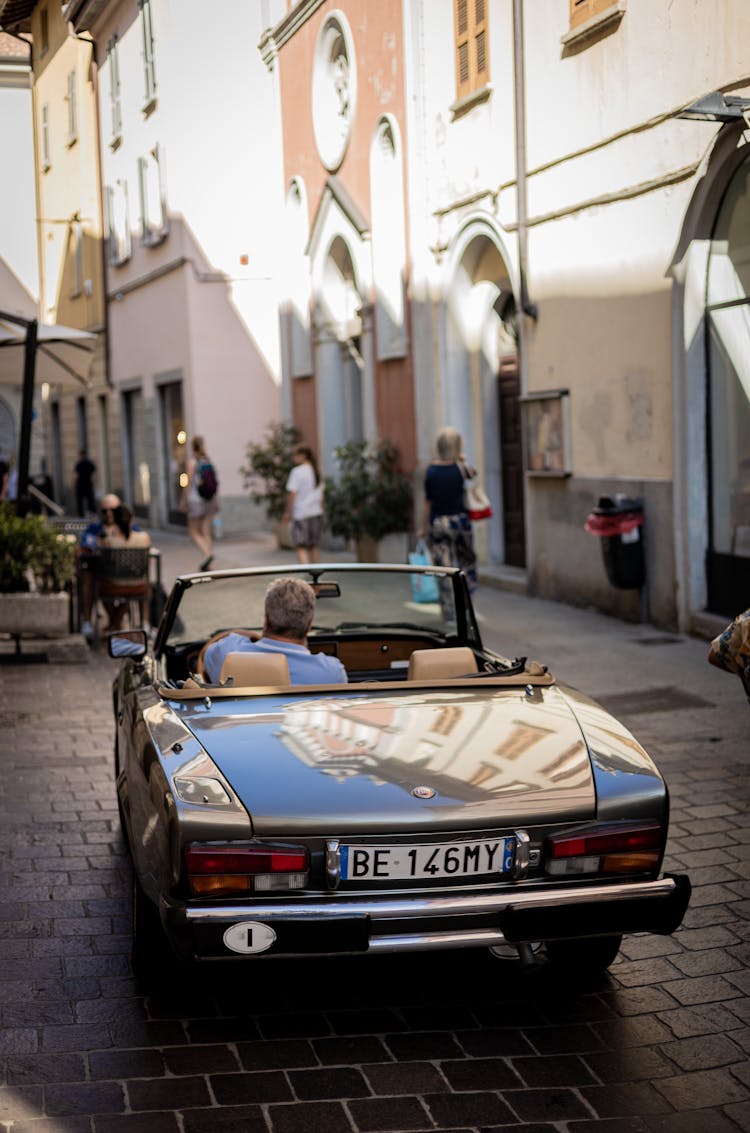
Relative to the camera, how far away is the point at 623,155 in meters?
12.1

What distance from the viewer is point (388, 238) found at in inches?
716

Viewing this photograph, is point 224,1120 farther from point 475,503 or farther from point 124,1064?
point 475,503

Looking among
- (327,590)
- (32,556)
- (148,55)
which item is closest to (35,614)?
(32,556)

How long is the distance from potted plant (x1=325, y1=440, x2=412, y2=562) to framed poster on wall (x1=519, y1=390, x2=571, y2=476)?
134 inches

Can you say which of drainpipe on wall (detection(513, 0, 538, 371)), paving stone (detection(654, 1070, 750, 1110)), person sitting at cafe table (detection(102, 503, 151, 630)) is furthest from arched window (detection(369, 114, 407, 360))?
paving stone (detection(654, 1070, 750, 1110))

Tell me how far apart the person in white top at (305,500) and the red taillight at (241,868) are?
1318 centimetres

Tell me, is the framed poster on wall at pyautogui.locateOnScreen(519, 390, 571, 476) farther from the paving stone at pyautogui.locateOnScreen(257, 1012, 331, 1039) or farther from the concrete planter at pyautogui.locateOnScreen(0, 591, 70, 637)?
the paving stone at pyautogui.locateOnScreen(257, 1012, 331, 1039)

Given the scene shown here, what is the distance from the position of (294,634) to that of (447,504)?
293 inches

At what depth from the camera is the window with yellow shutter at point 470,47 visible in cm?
1477

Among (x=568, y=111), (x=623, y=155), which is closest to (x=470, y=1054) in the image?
(x=623, y=155)

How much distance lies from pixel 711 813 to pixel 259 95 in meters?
22.2

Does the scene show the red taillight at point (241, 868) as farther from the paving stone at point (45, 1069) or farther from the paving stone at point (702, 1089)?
the paving stone at point (702, 1089)

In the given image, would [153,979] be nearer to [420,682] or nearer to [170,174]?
[420,682]

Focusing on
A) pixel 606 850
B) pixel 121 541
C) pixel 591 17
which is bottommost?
pixel 606 850
